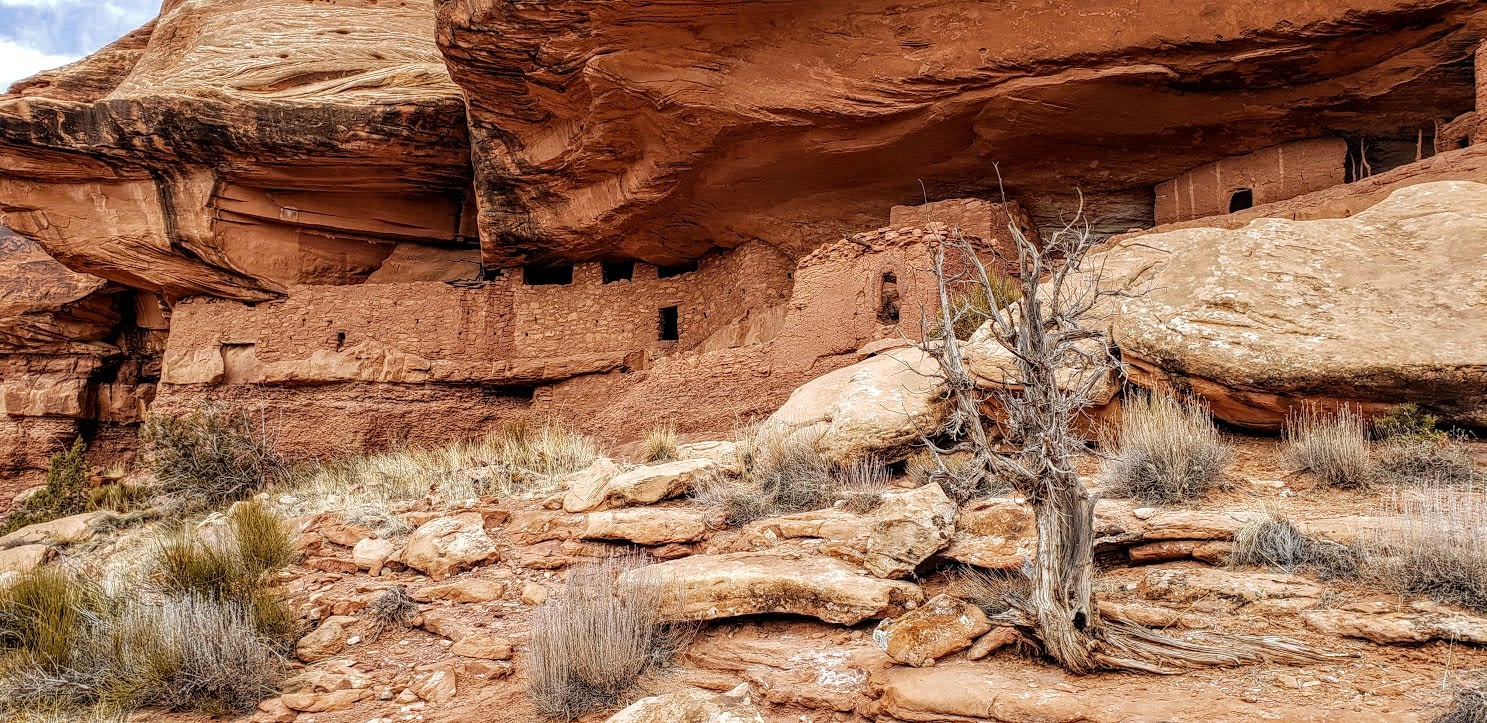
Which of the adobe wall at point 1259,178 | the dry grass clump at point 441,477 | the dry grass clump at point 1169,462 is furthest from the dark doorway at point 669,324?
the dry grass clump at point 1169,462

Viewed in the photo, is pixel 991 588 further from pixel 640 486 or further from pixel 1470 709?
pixel 640 486

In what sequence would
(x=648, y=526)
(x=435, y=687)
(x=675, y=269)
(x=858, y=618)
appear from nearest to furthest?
(x=858, y=618) < (x=435, y=687) < (x=648, y=526) < (x=675, y=269)

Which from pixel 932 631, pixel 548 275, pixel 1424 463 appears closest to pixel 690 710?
pixel 932 631

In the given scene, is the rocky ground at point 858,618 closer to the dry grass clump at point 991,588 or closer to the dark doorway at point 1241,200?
the dry grass clump at point 991,588

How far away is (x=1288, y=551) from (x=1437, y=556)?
1.72 feet

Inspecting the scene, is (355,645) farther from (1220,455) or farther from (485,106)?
(485,106)

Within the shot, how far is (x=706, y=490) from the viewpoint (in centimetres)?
602

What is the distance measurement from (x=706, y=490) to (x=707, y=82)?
4.43m

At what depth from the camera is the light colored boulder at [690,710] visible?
3.16 metres

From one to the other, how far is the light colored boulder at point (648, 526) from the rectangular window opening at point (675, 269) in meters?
7.32

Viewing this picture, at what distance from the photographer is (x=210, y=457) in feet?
35.6

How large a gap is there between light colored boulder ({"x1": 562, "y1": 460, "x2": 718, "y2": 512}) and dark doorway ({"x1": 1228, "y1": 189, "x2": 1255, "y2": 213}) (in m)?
6.56

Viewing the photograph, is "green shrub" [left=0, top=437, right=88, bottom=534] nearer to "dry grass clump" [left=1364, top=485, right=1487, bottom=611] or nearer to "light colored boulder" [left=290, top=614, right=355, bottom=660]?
"light colored boulder" [left=290, top=614, right=355, bottom=660]

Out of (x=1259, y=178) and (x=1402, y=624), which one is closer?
(x=1402, y=624)
